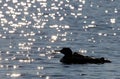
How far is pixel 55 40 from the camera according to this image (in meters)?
68.6

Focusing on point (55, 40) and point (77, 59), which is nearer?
point (77, 59)

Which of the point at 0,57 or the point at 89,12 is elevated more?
the point at 89,12

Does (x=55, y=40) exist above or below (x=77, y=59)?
above

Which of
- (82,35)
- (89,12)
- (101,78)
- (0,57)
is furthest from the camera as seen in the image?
(89,12)

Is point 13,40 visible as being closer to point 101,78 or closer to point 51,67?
point 51,67

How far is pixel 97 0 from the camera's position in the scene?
14125 cm

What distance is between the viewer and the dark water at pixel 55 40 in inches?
1973

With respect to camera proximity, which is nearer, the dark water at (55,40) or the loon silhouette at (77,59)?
the dark water at (55,40)

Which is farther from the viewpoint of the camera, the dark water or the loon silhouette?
the loon silhouette

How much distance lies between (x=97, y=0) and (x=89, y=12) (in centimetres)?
3529

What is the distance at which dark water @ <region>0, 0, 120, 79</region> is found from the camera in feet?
164

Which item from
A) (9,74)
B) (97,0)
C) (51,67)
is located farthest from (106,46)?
(97,0)

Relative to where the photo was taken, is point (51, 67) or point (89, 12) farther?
point (89, 12)

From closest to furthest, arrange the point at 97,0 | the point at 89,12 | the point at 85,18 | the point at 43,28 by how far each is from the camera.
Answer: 1. the point at 43,28
2. the point at 85,18
3. the point at 89,12
4. the point at 97,0
